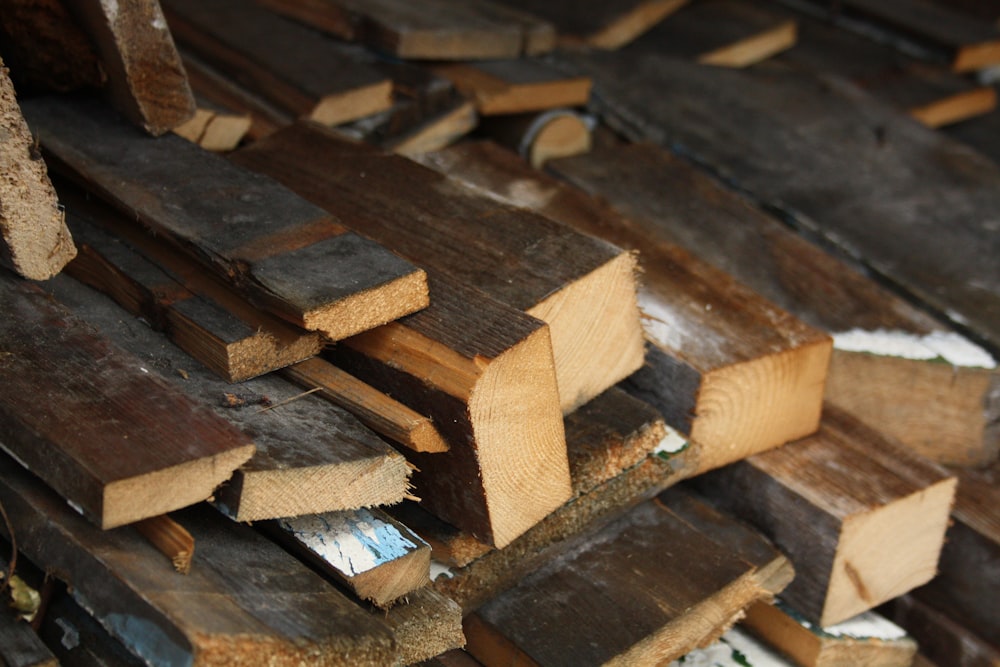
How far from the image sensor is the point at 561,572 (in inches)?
87.1

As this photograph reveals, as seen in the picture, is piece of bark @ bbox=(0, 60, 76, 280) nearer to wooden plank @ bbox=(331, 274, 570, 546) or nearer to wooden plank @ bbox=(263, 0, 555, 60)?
wooden plank @ bbox=(331, 274, 570, 546)

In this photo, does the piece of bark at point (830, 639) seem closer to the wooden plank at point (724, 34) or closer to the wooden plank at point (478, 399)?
the wooden plank at point (478, 399)

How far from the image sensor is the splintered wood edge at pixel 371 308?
1827 millimetres

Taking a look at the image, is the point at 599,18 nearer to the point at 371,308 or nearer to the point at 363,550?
the point at 371,308

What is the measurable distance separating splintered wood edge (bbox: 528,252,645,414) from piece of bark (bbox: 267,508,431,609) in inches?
17.4

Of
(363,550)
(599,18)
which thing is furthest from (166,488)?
(599,18)

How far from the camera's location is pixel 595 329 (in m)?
2.19

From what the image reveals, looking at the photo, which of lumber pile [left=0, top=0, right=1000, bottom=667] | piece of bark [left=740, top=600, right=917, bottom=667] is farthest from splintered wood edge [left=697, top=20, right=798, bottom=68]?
piece of bark [left=740, top=600, right=917, bottom=667]

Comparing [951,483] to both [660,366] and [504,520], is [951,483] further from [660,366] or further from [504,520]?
[504,520]

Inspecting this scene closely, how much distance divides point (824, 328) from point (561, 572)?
0.96 meters

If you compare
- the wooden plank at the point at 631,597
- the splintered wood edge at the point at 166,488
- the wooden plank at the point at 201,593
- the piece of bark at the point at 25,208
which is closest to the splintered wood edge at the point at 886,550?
the wooden plank at the point at 631,597

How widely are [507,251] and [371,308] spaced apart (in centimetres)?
42

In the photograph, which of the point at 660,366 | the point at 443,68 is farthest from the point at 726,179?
the point at 660,366

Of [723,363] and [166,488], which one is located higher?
[166,488]
